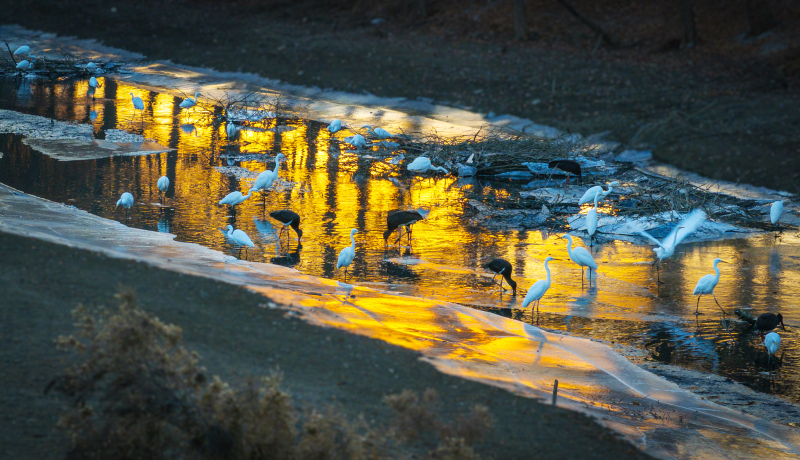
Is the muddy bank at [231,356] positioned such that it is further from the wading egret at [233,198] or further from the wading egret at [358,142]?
the wading egret at [358,142]

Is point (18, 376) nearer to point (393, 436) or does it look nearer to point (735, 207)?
point (393, 436)

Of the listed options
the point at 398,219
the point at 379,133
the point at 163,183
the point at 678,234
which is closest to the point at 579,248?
the point at 678,234

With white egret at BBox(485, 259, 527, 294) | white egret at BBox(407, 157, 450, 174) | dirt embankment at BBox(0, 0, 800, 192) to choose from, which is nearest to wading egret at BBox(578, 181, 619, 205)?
white egret at BBox(407, 157, 450, 174)

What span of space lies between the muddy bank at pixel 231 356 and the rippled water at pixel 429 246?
10.2 feet

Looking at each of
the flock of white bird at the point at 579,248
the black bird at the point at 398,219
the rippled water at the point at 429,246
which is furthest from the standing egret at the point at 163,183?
the black bird at the point at 398,219

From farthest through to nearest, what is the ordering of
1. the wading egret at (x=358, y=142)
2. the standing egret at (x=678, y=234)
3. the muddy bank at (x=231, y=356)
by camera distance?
the wading egret at (x=358, y=142), the standing egret at (x=678, y=234), the muddy bank at (x=231, y=356)

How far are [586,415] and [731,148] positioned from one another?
44.3ft

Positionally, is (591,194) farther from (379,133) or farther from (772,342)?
(379,133)

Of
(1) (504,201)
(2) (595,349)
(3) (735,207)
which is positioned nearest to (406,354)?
(2) (595,349)

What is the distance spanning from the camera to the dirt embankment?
18.7 metres

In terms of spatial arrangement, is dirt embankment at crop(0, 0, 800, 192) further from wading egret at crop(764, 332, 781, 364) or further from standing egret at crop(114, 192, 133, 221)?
standing egret at crop(114, 192, 133, 221)

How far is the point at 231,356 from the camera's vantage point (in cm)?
618

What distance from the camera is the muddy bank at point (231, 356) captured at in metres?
5.52

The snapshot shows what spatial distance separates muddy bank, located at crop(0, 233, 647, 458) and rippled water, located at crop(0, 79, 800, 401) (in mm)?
3119
